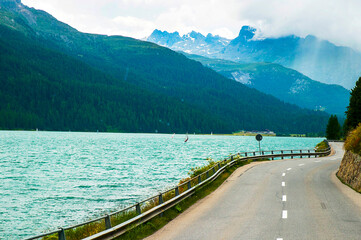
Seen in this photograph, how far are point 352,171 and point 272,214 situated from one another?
13.5 meters

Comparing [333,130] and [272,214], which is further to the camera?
[333,130]

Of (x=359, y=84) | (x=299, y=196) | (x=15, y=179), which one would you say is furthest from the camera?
(x=359, y=84)

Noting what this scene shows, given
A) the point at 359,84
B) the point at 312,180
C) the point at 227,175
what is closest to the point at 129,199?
the point at 227,175

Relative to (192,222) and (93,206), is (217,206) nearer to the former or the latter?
(192,222)

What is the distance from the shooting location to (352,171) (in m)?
28.9

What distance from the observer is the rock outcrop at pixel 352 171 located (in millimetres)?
26734

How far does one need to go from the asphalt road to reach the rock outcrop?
0.84 m

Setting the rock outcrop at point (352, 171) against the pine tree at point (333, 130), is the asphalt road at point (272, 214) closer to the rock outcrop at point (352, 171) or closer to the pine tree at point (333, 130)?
the rock outcrop at point (352, 171)

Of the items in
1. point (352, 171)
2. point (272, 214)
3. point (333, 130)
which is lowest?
point (272, 214)

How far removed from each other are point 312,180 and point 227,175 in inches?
276

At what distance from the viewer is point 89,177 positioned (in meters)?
50.9

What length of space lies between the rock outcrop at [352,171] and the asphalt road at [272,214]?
84cm

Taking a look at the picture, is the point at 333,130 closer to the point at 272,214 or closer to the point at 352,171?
the point at 352,171

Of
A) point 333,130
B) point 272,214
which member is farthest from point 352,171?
point 333,130
